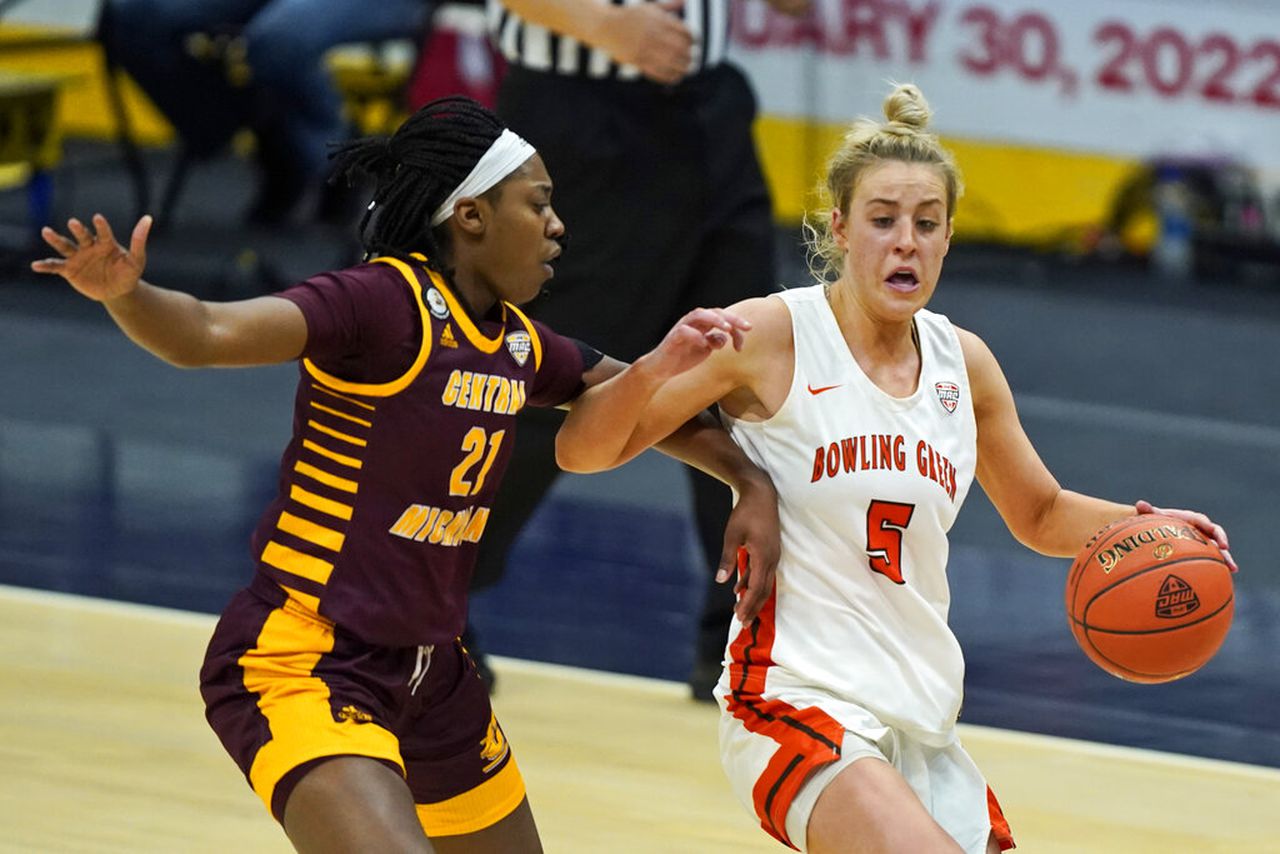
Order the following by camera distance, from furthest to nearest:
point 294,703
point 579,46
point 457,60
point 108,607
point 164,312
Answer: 1. point 457,60
2. point 108,607
3. point 579,46
4. point 294,703
5. point 164,312

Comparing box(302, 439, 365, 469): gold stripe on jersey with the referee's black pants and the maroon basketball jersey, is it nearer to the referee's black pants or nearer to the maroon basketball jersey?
the maroon basketball jersey

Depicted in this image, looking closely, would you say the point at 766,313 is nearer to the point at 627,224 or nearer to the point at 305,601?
the point at 305,601

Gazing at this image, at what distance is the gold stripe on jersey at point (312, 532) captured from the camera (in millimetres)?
3525

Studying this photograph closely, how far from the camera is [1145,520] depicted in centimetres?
381

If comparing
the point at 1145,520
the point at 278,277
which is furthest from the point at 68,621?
the point at 278,277

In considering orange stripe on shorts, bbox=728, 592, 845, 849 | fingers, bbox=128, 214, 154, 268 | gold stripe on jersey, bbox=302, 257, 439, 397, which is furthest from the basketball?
Result: fingers, bbox=128, 214, 154, 268

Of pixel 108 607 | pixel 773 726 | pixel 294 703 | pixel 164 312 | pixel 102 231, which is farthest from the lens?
pixel 108 607

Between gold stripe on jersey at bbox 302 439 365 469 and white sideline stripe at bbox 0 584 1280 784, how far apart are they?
2.33m

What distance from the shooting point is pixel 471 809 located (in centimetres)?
377

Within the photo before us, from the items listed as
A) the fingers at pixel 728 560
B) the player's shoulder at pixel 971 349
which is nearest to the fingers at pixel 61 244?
the fingers at pixel 728 560

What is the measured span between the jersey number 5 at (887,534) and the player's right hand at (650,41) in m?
1.93

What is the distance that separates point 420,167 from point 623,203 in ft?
6.20

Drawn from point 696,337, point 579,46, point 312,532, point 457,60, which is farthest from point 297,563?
point 457,60

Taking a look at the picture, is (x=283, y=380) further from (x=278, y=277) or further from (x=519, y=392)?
(x=519, y=392)
